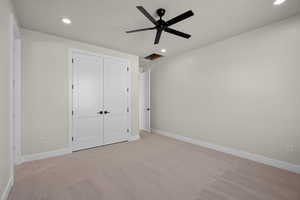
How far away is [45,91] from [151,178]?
282 cm

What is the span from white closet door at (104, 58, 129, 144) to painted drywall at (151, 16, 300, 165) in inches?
66.8

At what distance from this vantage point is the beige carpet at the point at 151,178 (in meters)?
1.74

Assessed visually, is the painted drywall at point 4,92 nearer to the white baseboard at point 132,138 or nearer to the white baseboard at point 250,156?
the white baseboard at point 132,138

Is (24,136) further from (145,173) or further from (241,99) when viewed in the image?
(241,99)

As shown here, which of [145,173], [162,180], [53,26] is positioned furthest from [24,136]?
[162,180]

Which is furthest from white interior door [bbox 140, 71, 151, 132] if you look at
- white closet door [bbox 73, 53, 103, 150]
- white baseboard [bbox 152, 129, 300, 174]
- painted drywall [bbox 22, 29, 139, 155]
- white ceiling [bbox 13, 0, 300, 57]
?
painted drywall [bbox 22, 29, 139, 155]

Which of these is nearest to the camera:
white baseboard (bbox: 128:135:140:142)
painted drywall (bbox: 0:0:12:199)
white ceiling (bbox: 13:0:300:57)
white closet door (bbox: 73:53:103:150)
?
painted drywall (bbox: 0:0:12:199)

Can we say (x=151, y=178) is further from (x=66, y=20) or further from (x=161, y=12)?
(x=66, y=20)

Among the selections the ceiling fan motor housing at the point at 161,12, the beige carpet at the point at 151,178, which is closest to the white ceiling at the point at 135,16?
the ceiling fan motor housing at the point at 161,12

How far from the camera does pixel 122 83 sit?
3988 mm

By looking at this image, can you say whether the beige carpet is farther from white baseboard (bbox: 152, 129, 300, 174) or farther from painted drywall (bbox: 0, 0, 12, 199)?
painted drywall (bbox: 0, 0, 12, 199)

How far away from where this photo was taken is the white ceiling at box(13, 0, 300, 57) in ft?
6.64

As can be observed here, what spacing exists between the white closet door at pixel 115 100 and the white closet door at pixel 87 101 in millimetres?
168

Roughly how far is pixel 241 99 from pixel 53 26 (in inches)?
167
